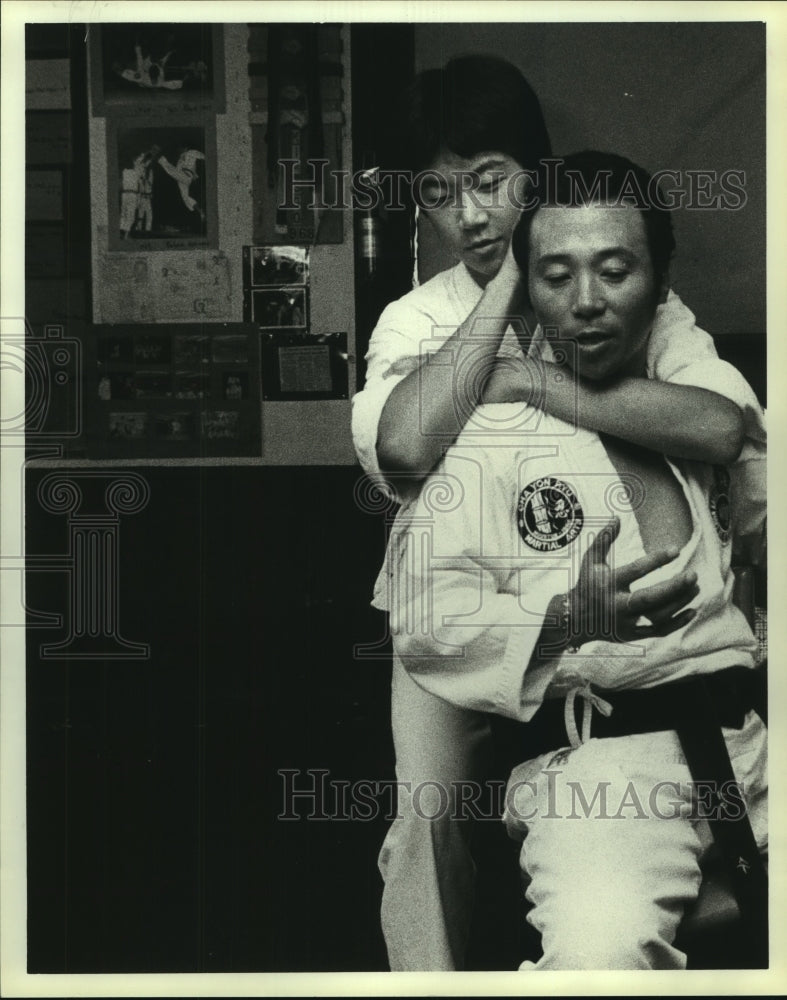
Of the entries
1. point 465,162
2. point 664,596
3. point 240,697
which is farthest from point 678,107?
point 240,697

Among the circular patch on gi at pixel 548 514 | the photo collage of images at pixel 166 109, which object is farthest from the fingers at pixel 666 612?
the photo collage of images at pixel 166 109

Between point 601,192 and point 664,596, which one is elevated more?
point 601,192

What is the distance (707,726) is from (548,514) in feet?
2.12

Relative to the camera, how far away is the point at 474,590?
3006mm

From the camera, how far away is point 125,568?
9.91 ft

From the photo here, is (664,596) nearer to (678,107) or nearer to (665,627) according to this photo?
(665,627)

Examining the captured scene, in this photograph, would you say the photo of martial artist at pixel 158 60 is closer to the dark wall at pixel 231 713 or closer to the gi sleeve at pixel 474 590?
the dark wall at pixel 231 713

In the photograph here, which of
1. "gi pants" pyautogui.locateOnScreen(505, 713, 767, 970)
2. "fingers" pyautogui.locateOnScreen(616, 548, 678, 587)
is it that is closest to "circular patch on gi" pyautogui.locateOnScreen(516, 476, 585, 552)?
"fingers" pyautogui.locateOnScreen(616, 548, 678, 587)

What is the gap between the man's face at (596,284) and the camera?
9.78ft

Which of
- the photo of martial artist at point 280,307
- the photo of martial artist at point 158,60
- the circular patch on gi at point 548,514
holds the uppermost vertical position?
the photo of martial artist at point 158,60

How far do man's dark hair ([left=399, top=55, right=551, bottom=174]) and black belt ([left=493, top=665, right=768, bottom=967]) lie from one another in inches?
51.7

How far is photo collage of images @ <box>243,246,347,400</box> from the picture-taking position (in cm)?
301

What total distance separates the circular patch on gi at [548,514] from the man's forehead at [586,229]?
22.1 inches

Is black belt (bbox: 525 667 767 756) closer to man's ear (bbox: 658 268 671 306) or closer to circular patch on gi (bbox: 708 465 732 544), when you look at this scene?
circular patch on gi (bbox: 708 465 732 544)
